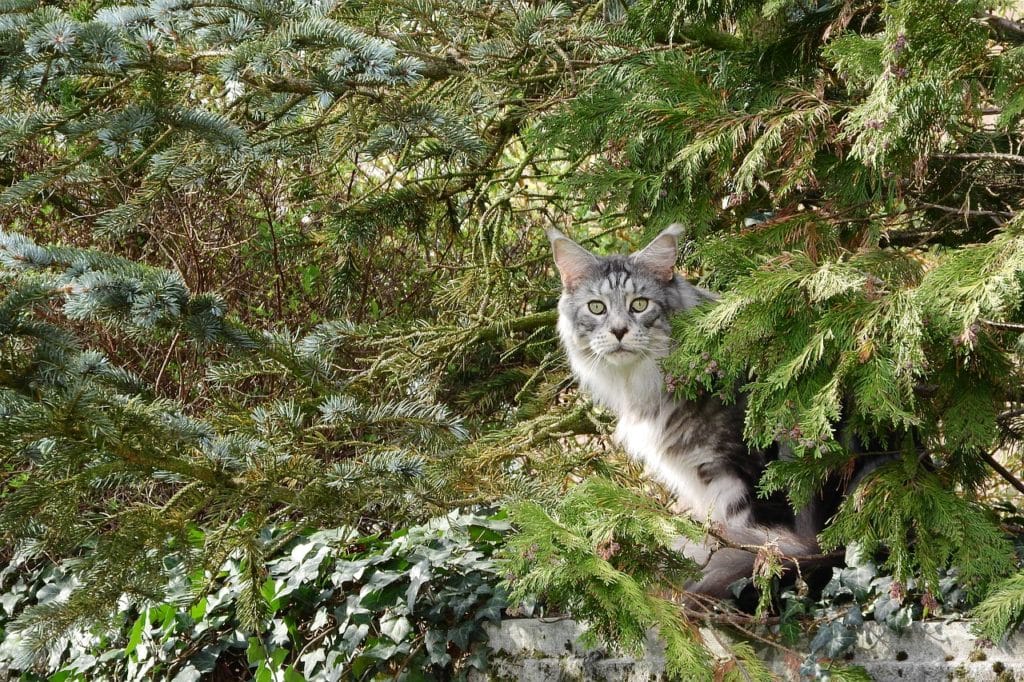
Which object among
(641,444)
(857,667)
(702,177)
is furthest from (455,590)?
(702,177)

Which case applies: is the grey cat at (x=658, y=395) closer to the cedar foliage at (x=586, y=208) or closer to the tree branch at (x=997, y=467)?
the cedar foliage at (x=586, y=208)

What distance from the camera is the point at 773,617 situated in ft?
10.6

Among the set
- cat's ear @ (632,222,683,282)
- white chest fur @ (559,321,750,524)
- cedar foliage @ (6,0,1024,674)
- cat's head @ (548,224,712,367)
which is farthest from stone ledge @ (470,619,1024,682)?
cat's ear @ (632,222,683,282)

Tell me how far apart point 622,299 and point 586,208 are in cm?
66

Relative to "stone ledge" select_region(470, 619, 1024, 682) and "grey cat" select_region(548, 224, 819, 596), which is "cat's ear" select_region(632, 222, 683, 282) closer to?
"grey cat" select_region(548, 224, 819, 596)


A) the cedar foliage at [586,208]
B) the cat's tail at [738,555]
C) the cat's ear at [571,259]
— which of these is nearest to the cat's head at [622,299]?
the cat's ear at [571,259]

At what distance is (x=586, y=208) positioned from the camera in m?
4.39

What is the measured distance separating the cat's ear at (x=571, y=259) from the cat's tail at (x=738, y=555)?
1225 millimetres

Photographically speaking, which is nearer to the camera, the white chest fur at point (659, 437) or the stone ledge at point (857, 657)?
the stone ledge at point (857, 657)

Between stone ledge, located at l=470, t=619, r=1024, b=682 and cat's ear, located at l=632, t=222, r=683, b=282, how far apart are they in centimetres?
141

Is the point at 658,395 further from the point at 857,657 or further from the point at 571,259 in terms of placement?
the point at 857,657

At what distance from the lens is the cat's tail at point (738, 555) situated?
3297 millimetres

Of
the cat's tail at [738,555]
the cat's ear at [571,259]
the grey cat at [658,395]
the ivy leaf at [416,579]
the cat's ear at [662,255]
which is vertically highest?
the cat's ear at [662,255]

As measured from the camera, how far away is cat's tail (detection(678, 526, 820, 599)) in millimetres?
3297
